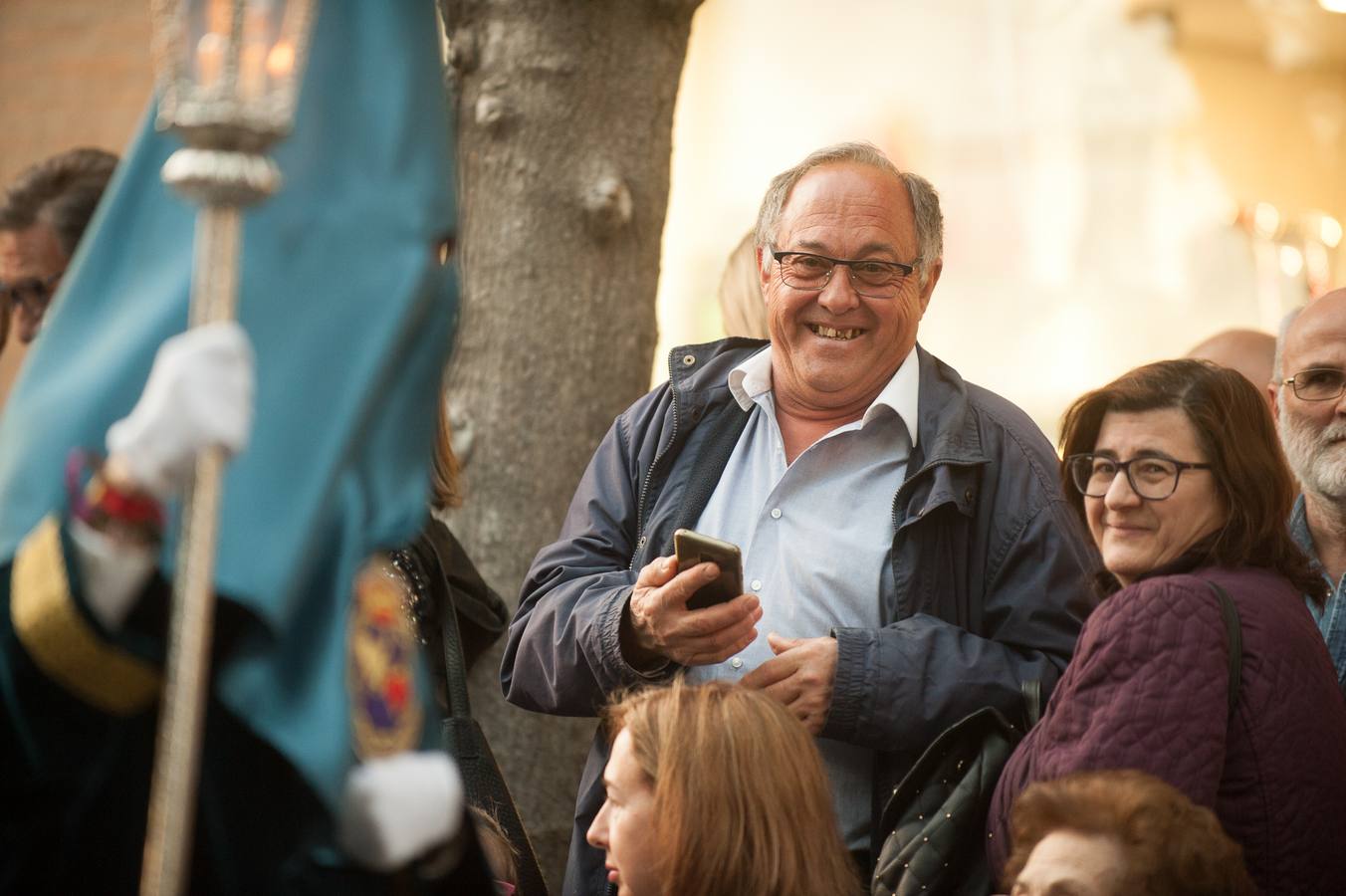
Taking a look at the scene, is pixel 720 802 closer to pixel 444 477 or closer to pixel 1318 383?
pixel 444 477

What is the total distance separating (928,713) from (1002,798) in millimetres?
229

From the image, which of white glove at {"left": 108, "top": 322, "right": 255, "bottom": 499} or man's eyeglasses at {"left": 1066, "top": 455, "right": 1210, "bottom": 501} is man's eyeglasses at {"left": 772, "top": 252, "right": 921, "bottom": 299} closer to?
man's eyeglasses at {"left": 1066, "top": 455, "right": 1210, "bottom": 501}

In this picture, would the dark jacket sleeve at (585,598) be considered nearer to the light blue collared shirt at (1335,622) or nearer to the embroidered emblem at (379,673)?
the embroidered emblem at (379,673)

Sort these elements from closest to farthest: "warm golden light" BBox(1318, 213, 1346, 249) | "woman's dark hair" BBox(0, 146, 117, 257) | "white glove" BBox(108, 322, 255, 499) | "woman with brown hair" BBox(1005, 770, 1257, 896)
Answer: "white glove" BBox(108, 322, 255, 499)
"woman with brown hair" BBox(1005, 770, 1257, 896)
"woman's dark hair" BBox(0, 146, 117, 257)
"warm golden light" BBox(1318, 213, 1346, 249)

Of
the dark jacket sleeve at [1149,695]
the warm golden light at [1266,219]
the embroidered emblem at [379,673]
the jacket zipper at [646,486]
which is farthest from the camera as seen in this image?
the warm golden light at [1266,219]

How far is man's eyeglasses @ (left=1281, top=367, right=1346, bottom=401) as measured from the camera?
3.58m

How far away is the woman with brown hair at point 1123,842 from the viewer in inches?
99.6

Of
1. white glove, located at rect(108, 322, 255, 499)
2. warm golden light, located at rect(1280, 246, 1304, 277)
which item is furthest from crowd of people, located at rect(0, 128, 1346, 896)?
warm golden light, located at rect(1280, 246, 1304, 277)

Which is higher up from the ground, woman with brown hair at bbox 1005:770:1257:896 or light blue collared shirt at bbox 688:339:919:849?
light blue collared shirt at bbox 688:339:919:849

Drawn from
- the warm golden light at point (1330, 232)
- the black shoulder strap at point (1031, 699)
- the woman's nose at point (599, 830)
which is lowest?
the woman's nose at point (599, 830)

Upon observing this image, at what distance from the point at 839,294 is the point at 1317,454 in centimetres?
106

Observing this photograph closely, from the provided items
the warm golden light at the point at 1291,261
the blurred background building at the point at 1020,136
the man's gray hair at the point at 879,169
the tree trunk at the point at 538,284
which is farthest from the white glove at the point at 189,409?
the warm golden light at the point at 1291,261

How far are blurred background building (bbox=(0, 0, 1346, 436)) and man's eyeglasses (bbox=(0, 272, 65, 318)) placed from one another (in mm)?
3090

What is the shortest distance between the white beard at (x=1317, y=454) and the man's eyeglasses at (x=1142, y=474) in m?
0.63
